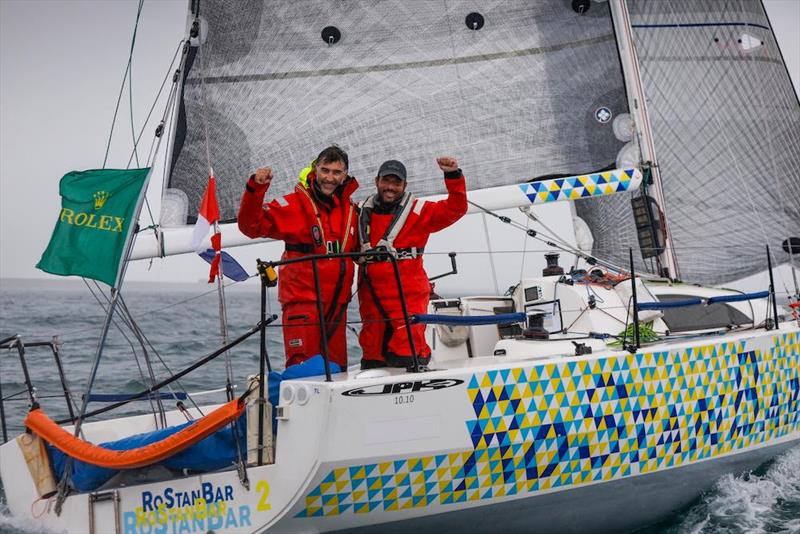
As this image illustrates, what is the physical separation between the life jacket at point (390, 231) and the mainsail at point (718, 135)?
3580 mm

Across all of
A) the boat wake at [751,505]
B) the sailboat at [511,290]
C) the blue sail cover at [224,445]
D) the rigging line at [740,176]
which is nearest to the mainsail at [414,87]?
the sailboat at [511,290]

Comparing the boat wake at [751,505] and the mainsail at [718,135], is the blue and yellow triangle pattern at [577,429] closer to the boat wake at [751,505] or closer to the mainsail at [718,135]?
the boat wake at [751,505]

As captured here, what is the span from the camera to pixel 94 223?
208 inches

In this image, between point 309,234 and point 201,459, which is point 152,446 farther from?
point 309,234

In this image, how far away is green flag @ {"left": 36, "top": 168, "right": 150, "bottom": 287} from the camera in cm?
521

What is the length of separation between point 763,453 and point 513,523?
2.14 metres

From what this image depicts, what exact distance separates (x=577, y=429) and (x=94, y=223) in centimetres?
275

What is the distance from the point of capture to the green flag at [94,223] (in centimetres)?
521

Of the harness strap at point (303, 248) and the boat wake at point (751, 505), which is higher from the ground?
the harness strap at point (303, 248)

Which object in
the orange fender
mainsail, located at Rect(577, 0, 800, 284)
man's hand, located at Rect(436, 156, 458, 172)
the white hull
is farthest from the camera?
mainsail, located at Rect(577, 0, 800, 284)

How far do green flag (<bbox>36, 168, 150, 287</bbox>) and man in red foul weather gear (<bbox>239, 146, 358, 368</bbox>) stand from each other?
0.73 meters

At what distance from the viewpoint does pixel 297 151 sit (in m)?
7.20

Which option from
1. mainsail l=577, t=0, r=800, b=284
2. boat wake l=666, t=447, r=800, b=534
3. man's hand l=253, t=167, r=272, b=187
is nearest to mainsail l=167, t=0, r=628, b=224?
mainsail l=577, t=0, r=800, b=284

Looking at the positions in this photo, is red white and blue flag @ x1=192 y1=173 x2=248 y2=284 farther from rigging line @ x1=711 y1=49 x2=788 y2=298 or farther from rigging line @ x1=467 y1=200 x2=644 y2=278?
rigging line @ x1=711 y1=49 x2=788 y2=298
